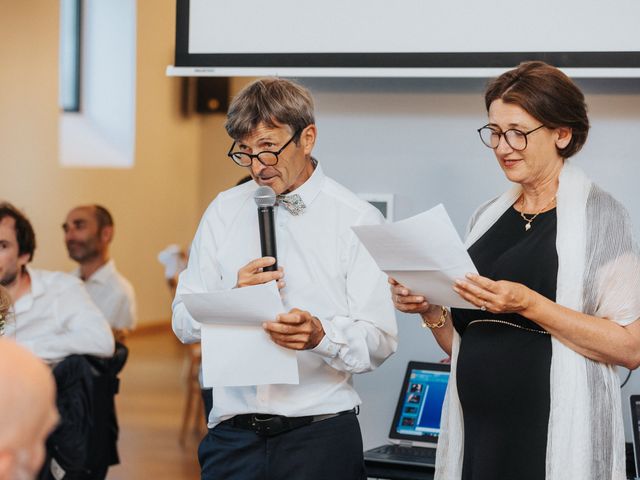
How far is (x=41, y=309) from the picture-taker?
465cm

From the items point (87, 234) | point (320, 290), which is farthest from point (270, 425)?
point (87, 234)

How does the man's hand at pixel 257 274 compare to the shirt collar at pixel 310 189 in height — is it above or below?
below

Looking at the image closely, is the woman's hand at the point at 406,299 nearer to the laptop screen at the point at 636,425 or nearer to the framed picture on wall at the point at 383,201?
the laptop screen at the point at 636,425

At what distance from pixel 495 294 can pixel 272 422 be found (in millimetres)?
679

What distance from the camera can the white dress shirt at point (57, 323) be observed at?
4539mm

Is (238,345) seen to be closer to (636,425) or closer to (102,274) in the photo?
(636,425)

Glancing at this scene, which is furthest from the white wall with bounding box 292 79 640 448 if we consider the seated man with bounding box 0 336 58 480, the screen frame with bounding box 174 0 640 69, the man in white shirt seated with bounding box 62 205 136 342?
the seated man with bounding box 0 336 58 480

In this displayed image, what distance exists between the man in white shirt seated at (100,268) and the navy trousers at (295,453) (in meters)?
3.31

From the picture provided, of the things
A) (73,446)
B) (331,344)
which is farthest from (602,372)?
(73,446)

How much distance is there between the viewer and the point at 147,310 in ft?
42.9

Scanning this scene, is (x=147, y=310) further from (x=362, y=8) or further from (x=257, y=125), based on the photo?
(x=257, y=125)

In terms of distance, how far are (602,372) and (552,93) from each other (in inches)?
26.7

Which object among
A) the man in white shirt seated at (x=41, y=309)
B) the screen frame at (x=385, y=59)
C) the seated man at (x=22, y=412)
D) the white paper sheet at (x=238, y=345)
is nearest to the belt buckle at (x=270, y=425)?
the white paper sheet at (x=238, y=345)

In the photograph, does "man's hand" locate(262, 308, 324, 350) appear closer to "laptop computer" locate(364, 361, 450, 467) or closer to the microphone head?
the microphone head
